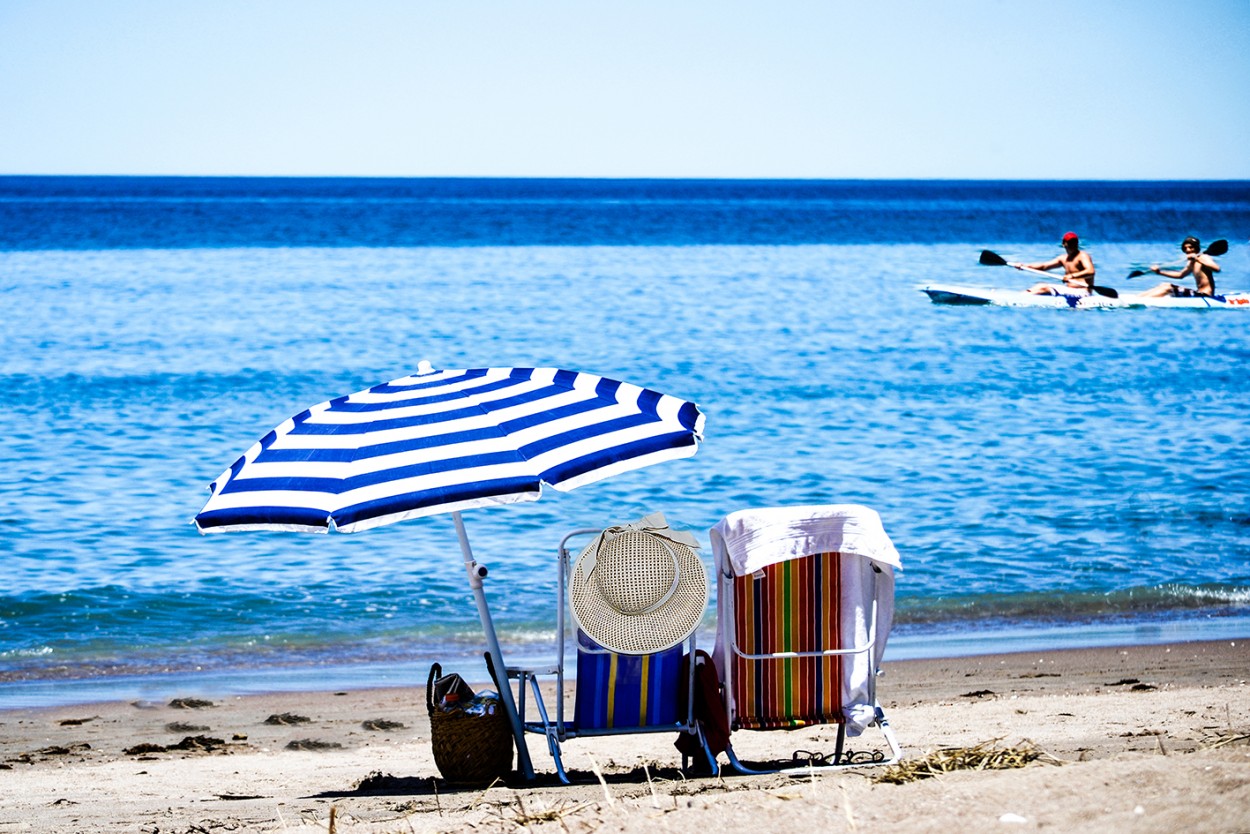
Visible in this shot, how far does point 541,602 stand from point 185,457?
5587mm

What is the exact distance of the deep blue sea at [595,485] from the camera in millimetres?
7918

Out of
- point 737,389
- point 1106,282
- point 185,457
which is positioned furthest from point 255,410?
point 1106,282

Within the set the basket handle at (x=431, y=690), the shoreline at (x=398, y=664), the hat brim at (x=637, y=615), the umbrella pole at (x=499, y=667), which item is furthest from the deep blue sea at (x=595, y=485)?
the hat brim at (x=637, y=615)

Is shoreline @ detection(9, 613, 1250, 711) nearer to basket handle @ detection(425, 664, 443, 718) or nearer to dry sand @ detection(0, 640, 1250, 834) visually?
dry sand @ detection(0, 640, 1250, 834)

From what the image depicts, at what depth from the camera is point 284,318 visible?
23531 millimetres

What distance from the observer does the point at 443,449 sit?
4293 mm

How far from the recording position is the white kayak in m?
23.0

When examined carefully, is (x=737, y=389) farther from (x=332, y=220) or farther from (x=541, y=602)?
(x=332, y=220)

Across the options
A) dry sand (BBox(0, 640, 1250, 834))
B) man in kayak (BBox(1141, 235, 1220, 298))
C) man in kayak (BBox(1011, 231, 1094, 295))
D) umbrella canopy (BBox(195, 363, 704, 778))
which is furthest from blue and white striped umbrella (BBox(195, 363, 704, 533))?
man in kayak (BBox(1141, 235, 1220, 298))

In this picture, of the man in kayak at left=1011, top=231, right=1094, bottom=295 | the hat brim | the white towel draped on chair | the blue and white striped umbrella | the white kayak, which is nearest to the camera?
the blue and white striped umbrella

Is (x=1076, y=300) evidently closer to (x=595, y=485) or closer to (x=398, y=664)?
(x=595, y=485)

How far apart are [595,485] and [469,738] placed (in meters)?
6.14

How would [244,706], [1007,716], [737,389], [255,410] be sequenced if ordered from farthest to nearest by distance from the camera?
1. [737,389]
2. [255,410]
3. [244,706]
4. [1007,716]

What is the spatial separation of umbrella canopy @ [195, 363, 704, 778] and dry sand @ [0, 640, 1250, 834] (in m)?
0.77
